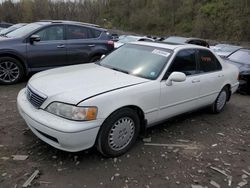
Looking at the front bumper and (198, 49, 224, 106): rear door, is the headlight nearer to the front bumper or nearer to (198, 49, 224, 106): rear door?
the front bumper

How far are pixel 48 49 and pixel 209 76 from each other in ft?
13.7

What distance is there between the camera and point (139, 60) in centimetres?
468

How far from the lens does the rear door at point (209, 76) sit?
521 centimetres

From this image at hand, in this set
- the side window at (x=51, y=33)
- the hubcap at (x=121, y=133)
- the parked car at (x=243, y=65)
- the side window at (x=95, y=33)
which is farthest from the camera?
the side window at (x=95, y=33)

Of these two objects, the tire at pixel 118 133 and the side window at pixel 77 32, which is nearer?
the tire at pixel 118 133

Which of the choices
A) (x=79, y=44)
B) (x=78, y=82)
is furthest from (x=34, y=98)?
(x=79, y=44)

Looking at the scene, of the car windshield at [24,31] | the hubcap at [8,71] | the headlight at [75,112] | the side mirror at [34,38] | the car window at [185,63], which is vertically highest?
the car windshield at [24,31]

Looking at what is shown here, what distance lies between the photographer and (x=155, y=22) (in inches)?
1825

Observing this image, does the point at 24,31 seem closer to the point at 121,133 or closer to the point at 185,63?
the point at 185,63

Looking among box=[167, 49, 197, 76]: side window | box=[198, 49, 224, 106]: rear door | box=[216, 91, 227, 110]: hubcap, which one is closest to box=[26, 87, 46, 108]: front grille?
box=[167, 49, 197, 76]: side window

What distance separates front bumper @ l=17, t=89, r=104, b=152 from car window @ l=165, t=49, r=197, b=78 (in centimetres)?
161

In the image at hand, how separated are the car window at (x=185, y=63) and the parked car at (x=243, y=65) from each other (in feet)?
12.4

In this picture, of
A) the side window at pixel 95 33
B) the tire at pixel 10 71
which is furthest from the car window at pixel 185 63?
the tire at pixel 10 71

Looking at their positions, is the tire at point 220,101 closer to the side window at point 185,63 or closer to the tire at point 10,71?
the side window at point 185,63
